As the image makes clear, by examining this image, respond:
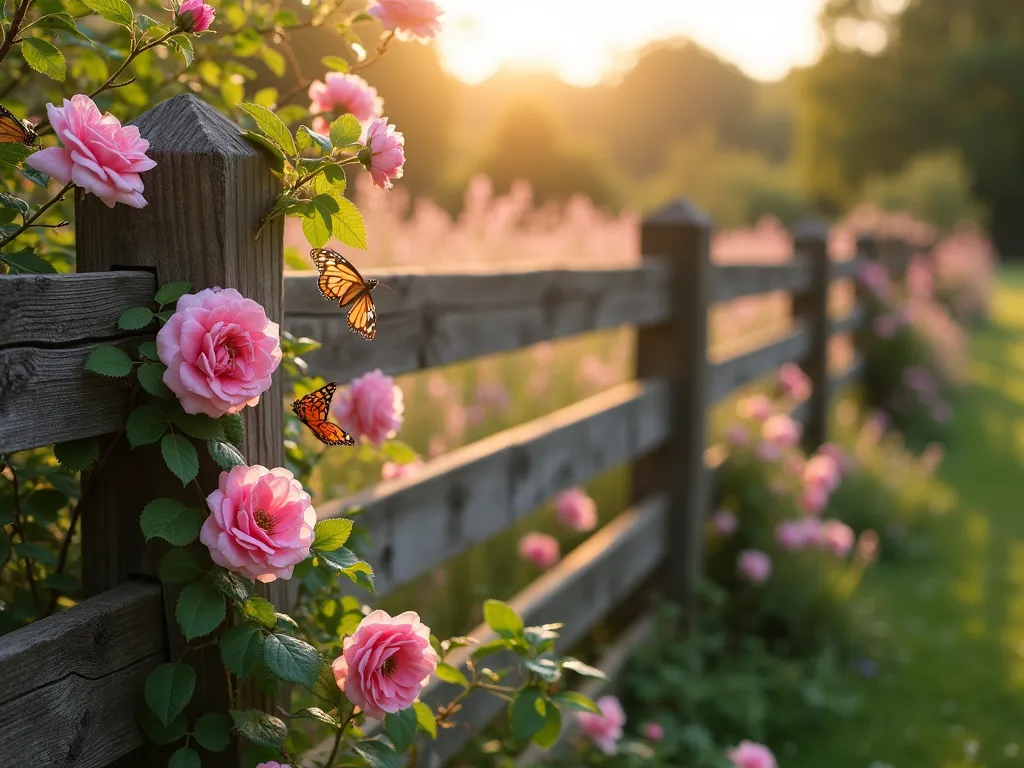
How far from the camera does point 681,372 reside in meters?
3.47

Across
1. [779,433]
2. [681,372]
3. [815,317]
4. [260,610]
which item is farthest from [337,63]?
[815,317]

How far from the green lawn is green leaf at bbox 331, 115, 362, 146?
2.53 m

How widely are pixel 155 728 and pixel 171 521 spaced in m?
0.27

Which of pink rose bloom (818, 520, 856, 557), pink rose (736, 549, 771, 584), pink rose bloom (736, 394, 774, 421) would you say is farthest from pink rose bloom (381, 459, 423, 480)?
pink rose bloom (736, 394, 774, 421)

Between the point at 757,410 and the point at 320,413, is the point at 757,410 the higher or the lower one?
the lower one

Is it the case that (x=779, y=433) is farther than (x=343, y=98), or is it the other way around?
(x=779, y=433)

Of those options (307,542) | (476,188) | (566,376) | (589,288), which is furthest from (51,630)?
(476,188)

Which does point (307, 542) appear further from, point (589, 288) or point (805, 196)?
point (805, 196)

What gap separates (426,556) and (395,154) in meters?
1.10

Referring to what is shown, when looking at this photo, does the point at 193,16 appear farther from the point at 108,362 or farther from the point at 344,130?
the point at 108,362

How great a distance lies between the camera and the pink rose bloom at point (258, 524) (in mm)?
1065

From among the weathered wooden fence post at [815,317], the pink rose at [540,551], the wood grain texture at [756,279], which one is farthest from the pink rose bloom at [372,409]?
the weathered wooden fence post at [815,317]

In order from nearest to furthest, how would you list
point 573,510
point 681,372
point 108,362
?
point 108,362 < point 573,510 < point 681,372

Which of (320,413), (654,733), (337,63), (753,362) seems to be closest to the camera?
(320,413)
